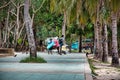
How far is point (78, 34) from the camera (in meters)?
49.3

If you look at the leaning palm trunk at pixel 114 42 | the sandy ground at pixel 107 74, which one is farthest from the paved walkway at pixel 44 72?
the leaning palm trunk at pixel 114 42

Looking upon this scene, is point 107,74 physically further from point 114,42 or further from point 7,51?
point 7,51

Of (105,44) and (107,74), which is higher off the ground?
(105,44)

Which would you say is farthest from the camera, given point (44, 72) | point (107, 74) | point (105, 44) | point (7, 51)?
point (7, 51)

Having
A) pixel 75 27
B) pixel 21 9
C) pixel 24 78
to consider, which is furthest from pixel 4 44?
pixel 24 78

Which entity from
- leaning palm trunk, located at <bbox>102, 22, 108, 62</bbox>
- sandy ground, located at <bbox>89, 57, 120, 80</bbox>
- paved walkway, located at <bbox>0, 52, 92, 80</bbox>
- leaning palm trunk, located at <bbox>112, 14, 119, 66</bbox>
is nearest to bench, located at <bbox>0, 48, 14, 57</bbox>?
leaning palm trunk, located at <bbox>102, 22, 108, 62</bbox>

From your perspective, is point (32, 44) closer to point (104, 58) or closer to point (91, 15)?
point (104, 58)

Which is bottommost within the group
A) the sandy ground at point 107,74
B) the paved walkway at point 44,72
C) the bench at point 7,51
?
the sandy ground at point 107,74

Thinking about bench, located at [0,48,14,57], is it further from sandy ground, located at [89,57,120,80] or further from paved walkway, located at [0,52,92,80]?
paved walkway, located at [0,52,92,80]

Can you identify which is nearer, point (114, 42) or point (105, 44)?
point (114, 42)

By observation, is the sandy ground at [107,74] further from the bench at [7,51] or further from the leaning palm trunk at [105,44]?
the bench at [7,51]

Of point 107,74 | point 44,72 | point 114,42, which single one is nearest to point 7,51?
point 114,42

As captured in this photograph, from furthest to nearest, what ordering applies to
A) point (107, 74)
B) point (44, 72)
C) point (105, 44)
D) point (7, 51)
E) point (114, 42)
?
point (7, 51) < point (105, 44) < point (114, 42) < point (107, 74) < point (44, 72)

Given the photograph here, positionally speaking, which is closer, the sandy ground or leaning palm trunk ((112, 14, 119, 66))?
the sandy ground
